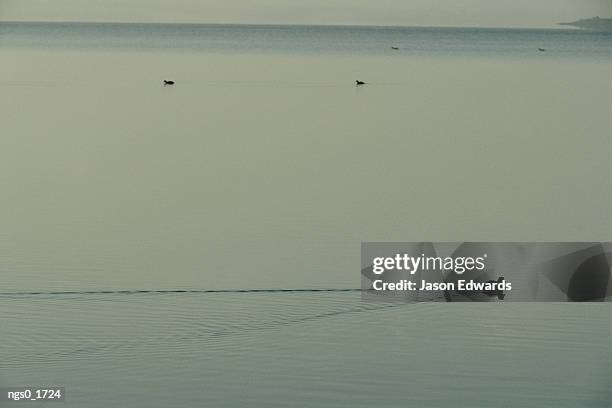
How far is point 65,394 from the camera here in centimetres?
283

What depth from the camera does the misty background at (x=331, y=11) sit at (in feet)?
9.64

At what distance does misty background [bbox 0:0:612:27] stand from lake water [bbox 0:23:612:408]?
1.5 inches

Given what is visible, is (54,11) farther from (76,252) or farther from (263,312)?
(263,312)

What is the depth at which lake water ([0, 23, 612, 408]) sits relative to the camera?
2.85 m

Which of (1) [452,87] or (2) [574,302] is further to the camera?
(1) [452,87]

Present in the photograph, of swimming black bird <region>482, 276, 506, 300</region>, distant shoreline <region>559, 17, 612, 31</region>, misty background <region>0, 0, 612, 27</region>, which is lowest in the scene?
swimming black bird <region>482, 276, 506, 300</region>

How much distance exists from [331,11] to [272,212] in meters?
0.56

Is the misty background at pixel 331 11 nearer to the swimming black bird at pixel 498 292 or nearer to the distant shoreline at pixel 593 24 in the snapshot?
the distant shoreline at pixel 593 24

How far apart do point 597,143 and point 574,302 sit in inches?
16.7

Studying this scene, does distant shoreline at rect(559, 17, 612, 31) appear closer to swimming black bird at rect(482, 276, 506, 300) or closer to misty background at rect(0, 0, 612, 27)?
misty background at rect(0, 0, 612, 27)

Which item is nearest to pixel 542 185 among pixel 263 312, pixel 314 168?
pixel 314 168

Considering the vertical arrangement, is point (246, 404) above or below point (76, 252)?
below

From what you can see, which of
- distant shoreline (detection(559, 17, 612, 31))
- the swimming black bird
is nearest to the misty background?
distant shoreline (detection(559, 17, 612, 31))

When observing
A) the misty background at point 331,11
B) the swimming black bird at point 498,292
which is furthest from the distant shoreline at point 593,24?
the swimming black bird at point 498,292
